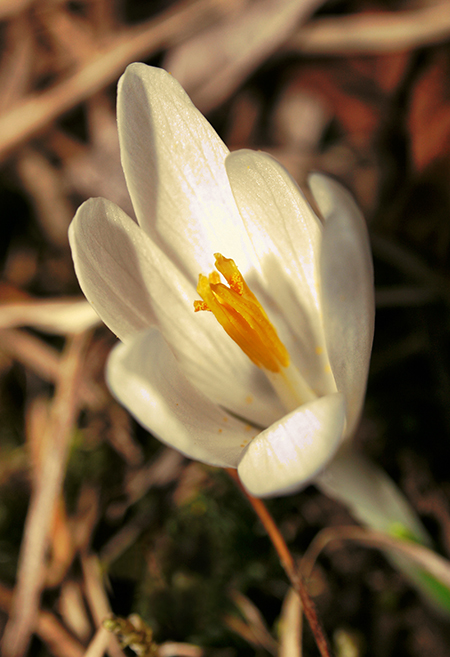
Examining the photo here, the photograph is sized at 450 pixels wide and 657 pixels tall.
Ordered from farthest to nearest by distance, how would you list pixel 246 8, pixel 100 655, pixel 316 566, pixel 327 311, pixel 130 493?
pixel 246 8
pixel 130 493
pixel 316 566
pixel 100 655
pixel 327 311

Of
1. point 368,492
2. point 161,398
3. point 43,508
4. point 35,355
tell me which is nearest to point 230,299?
point 161,398

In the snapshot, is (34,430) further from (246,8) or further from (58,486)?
(246,8)

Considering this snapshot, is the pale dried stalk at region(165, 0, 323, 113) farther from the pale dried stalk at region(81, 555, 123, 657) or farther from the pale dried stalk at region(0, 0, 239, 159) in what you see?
the pale dried stalk at region(81, 555, 123, 657)

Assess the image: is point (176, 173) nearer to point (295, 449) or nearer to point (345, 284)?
point (345, 284)

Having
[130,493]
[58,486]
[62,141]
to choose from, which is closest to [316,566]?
[130,493]

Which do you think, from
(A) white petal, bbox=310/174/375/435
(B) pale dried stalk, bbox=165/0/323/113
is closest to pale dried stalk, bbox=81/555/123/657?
(A) white petal, bbox=310/174/375/435

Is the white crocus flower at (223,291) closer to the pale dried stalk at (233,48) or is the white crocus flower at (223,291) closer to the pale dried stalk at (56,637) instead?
the pale dried stalk at (56,637)
